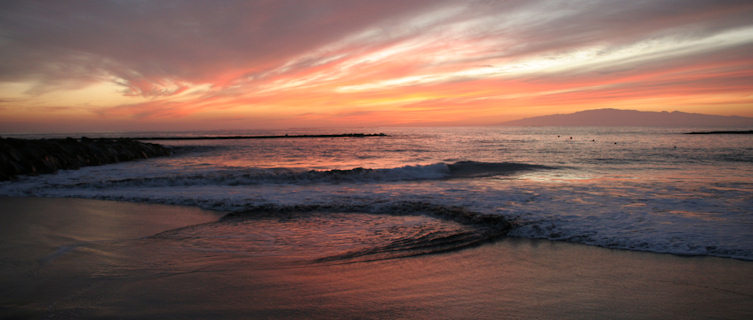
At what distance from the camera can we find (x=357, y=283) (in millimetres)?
3818

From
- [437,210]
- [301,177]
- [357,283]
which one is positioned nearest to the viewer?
[357,283]

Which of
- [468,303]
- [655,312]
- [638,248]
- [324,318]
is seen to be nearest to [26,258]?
[324,318]

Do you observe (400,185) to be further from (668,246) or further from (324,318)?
(324,318)

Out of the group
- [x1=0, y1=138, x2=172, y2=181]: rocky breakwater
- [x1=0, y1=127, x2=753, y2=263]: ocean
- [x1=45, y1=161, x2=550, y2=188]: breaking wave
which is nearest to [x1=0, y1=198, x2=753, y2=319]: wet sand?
[x1=0, y1=127, x2=753, y2=263]: ocean

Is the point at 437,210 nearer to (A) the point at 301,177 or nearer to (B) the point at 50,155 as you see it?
(A) the point at 301,177

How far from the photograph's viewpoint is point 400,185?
1219cm

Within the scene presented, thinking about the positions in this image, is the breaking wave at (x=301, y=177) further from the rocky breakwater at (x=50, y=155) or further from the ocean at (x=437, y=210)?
the rocky breakwater at (x=50, y=155)

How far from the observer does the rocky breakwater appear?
1389cm

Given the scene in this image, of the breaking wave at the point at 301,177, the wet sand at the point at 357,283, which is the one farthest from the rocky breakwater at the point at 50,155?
the wet sand at the point at 357,283

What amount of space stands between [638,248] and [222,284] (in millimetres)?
5330

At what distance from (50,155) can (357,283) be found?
19.0 meters

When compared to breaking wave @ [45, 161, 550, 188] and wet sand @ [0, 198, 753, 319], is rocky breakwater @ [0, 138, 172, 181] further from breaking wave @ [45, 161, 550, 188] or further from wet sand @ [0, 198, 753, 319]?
wet sand @ [0, 198, 753, 319]

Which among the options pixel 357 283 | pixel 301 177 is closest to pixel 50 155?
pixel 301 177

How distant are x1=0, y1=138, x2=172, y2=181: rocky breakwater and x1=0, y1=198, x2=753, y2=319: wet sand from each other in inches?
462
